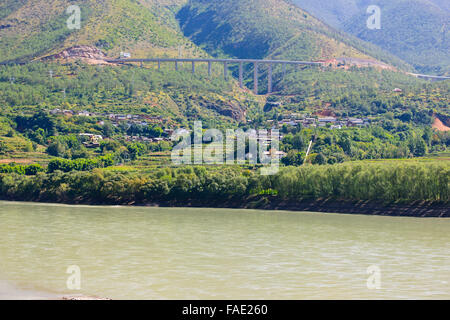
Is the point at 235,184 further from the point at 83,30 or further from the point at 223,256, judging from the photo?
the point at 83,30

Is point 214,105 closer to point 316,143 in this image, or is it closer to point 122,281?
point 316,143

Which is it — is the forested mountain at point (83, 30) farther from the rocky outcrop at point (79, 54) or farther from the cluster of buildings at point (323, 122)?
the cluster of buildings at point (323, 122)

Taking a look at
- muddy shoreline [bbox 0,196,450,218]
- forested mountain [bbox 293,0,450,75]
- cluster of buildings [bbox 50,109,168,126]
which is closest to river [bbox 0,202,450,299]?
muddy shoreline [bbox 0,196,450,218]

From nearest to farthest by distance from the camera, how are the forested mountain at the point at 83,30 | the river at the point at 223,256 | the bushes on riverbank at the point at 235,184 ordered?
1. the river at the point at 223,256
2. the bushes on riverbank at the point at 235,184
3. the forested mountain at the point at 83,30

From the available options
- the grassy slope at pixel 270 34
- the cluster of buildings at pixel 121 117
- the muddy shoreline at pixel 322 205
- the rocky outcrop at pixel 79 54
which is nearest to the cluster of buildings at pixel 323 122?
the cluster of buildings at pixel 121 117

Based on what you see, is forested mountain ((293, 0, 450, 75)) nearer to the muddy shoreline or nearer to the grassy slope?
the grassy slope

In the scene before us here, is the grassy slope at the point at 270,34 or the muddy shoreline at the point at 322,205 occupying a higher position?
the grassy slope at the point at 270,34

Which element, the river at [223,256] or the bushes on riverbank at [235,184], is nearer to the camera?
the river at [223,256]
